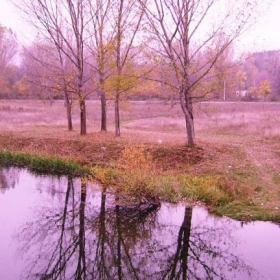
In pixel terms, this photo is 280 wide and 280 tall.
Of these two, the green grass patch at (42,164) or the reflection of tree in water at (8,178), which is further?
the green grass patch at (42,164)

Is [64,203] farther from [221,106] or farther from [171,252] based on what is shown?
[221,106]

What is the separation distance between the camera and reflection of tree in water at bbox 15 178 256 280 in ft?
32.5

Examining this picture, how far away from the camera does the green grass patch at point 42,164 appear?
18594 millimetres

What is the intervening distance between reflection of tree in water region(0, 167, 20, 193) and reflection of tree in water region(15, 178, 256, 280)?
363 cm

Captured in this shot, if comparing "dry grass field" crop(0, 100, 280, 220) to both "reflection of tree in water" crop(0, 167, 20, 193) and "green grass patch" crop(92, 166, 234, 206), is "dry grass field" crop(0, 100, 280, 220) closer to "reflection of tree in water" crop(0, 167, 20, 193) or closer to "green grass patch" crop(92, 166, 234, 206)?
"green grass patch" crop(92, 166, 234, 206)

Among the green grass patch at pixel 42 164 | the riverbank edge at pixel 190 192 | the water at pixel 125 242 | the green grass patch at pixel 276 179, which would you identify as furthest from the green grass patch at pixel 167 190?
the green grass patch at pixel 42 164

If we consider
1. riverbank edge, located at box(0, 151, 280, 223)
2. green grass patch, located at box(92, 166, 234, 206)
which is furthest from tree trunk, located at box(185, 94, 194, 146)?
green grass patch, located at box(92, 166, 234, 206)

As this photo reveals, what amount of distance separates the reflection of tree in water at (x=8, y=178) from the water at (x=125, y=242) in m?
1.65

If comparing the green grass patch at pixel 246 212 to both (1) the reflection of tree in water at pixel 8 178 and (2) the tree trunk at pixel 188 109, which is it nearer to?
(2) the tree trunk at pixel 188 109

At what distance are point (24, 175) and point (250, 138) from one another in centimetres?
1332

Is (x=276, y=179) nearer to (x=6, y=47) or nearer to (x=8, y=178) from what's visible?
(x=8, y=178)

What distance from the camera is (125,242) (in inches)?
451

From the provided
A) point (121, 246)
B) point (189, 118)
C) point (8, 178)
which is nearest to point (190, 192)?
point (121, 246)

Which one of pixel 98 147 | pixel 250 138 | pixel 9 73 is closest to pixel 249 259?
pixel 98 147
